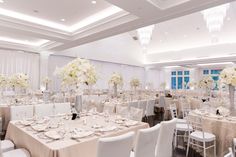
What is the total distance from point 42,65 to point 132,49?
7762 mm

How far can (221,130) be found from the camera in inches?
137

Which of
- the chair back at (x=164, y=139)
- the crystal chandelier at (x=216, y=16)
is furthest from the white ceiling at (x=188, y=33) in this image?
the chair back at (x=164, y=139)

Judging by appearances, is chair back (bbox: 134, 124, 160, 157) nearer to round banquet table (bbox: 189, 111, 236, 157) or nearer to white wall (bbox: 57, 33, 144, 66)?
round banquet table (bbox: 189, 111, 236, 157)

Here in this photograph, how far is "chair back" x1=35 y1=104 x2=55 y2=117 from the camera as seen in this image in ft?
12.3

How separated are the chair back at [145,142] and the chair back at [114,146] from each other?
159 mm

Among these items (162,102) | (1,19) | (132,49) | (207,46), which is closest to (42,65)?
(1,19)

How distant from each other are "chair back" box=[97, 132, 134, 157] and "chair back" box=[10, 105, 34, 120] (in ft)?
8.70

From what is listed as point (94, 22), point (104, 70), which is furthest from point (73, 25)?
point (104, 70)

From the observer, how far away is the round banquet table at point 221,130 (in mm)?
3311

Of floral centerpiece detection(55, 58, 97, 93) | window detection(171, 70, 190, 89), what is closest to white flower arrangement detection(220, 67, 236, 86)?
floral centerpiece detection(55, 58, 97, 93)

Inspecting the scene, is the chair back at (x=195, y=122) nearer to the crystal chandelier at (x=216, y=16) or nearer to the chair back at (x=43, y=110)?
the crystal chandelier at (x=216, y=16)

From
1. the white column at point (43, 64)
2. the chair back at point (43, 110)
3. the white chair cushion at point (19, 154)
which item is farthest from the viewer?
the white column at point (43, 64)

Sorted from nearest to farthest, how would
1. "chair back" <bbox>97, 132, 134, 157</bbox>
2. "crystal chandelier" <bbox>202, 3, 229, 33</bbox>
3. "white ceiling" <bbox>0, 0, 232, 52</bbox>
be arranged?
1. "chair back" <bbox>97, 132, 134, 157</bbox>
2. "white ceiling" <bbox>0, 0, 232, 52</bbox>
3. "crystal chandelier" <bbox>202, 3, 229, 33</bbox>

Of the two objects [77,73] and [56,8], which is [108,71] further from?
[77,73]
